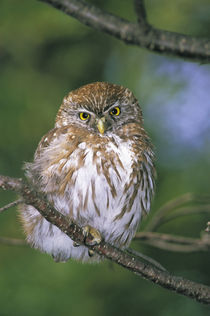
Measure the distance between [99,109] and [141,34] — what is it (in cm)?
186

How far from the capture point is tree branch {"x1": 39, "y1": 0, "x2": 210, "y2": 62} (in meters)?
1.94

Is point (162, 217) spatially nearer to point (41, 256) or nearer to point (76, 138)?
point (76, 138)

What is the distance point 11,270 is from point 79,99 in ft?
5.77

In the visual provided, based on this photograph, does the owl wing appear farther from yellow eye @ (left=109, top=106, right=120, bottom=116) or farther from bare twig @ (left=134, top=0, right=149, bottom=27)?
bare twig @ (left=134, top=0, right=149, bottom=27)

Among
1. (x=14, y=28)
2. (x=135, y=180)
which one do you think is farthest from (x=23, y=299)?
(x=14, y=28)

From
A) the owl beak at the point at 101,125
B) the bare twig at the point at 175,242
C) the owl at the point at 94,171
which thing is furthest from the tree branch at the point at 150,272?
the owl beak at the point at 101,125

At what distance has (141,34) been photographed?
195 centimetres

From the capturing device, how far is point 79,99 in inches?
153

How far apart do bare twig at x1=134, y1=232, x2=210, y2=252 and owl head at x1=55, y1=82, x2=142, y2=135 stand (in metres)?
0.85

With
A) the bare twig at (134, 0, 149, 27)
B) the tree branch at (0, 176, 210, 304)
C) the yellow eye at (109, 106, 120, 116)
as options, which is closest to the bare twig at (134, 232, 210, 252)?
the tree branch at (0, 176, 210, 304)

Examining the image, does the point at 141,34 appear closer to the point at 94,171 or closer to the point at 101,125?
the point at 94,171

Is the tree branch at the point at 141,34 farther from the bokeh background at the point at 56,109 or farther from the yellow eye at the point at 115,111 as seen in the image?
the bokeh background at the point at 56,109

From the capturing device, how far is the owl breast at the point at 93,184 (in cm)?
348

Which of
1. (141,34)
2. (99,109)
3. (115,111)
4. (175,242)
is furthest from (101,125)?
(141,34)
